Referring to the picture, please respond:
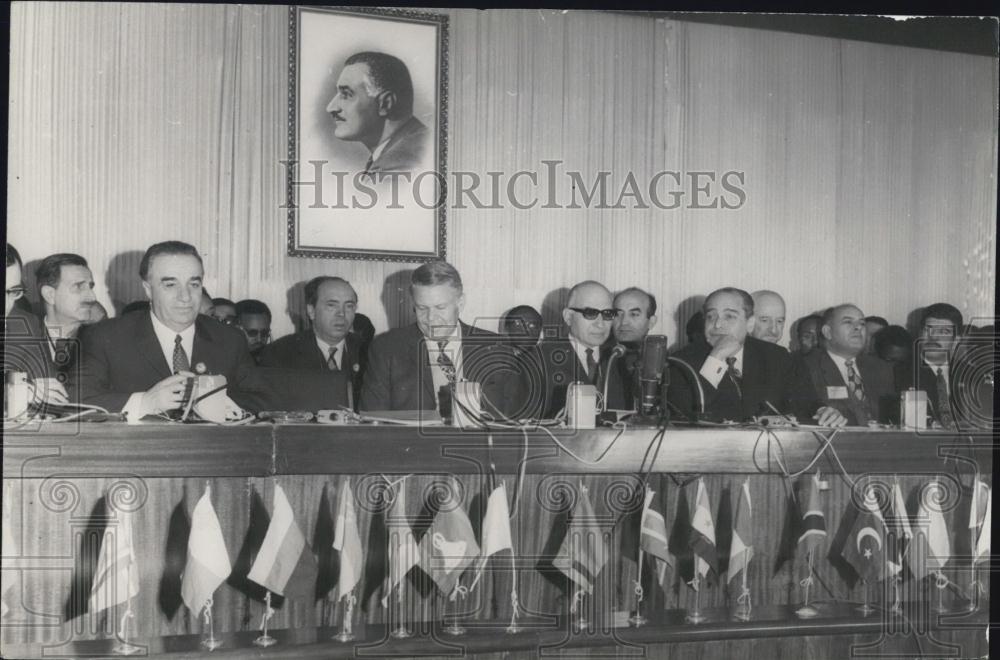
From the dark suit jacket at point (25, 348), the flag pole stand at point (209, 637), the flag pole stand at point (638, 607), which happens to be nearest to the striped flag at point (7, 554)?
the dark suit jacket at point (25, 348)

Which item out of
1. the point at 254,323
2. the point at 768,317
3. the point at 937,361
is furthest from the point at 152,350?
the point at 937,361

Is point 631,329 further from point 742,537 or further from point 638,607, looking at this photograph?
point 638,607

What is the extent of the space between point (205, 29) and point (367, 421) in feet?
7.80

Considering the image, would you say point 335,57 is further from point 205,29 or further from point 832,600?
point 832,600

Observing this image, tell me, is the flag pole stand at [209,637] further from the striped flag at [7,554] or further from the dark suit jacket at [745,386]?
the dark suit jacket at [745,386]

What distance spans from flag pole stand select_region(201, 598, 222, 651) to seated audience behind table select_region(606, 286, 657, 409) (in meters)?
2.29

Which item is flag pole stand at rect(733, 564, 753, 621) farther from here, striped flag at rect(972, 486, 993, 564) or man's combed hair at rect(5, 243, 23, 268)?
man's combed hair at rect(5, 243, 23, 268)

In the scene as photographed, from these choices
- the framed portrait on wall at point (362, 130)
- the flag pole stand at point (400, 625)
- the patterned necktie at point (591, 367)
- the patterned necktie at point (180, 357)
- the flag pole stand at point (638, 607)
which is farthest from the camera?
the framed portrait on wall at point (362, 130)

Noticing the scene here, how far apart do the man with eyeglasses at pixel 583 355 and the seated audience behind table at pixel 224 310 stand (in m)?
1.60

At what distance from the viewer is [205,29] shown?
5332mm

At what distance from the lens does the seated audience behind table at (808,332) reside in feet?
19.9

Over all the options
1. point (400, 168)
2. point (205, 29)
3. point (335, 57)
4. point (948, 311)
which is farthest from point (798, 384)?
point (205, 29)

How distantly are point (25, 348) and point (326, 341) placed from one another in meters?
1.43

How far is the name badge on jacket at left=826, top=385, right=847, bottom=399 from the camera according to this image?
A: 554 cm
